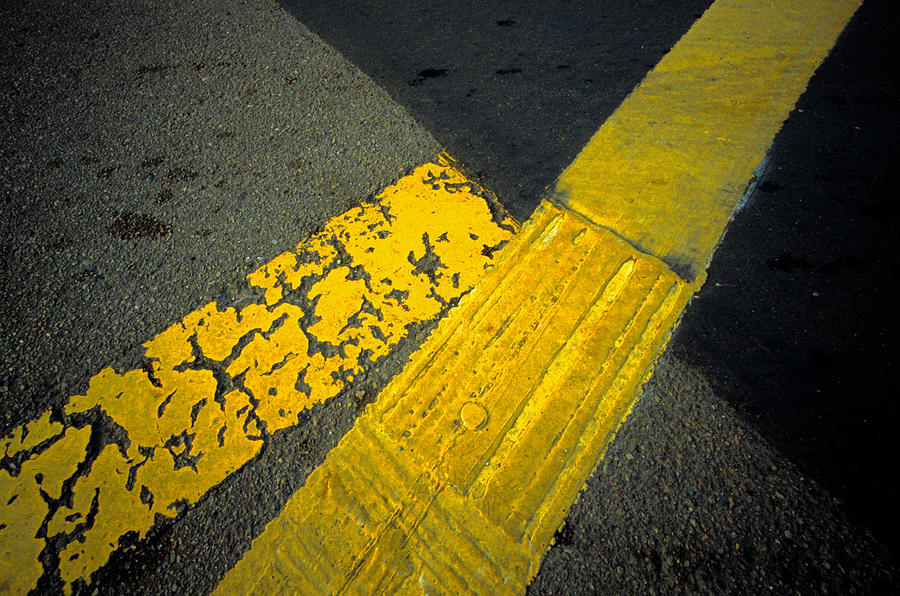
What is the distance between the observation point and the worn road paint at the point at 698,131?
2004mm

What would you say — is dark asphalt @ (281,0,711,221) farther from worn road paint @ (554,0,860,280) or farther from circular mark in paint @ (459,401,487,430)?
circular mark in paint @ (459,401,487,430)

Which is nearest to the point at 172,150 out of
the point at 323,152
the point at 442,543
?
the point at 323,152

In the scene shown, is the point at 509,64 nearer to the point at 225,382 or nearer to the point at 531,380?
the point at 531,380

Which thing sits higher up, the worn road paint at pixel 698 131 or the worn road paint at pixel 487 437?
the worn road paint at pixel 698 131

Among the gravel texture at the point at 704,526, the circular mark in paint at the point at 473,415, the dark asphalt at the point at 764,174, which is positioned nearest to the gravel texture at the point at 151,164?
the dark asphalt at the point at 764,174

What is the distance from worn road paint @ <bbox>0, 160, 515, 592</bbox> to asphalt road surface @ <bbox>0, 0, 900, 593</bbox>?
0.27ft

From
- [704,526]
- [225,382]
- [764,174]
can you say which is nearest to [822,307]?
[764,174]

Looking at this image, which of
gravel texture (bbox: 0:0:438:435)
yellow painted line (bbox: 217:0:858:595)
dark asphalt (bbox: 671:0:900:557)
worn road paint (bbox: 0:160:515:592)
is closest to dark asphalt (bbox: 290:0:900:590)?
dark asphalt (bbox: 671:0:900:557)

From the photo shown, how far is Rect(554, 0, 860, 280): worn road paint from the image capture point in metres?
2.00

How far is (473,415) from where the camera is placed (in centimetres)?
154

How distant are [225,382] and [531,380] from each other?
42.4 inches

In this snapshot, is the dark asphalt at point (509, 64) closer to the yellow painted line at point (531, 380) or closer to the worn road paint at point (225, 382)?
the yellow painted line at point (531, 380)

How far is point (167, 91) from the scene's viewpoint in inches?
103

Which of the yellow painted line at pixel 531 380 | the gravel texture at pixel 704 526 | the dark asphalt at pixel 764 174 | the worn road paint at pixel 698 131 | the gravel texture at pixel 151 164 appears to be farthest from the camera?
the worn road paint at pixel 698 131
